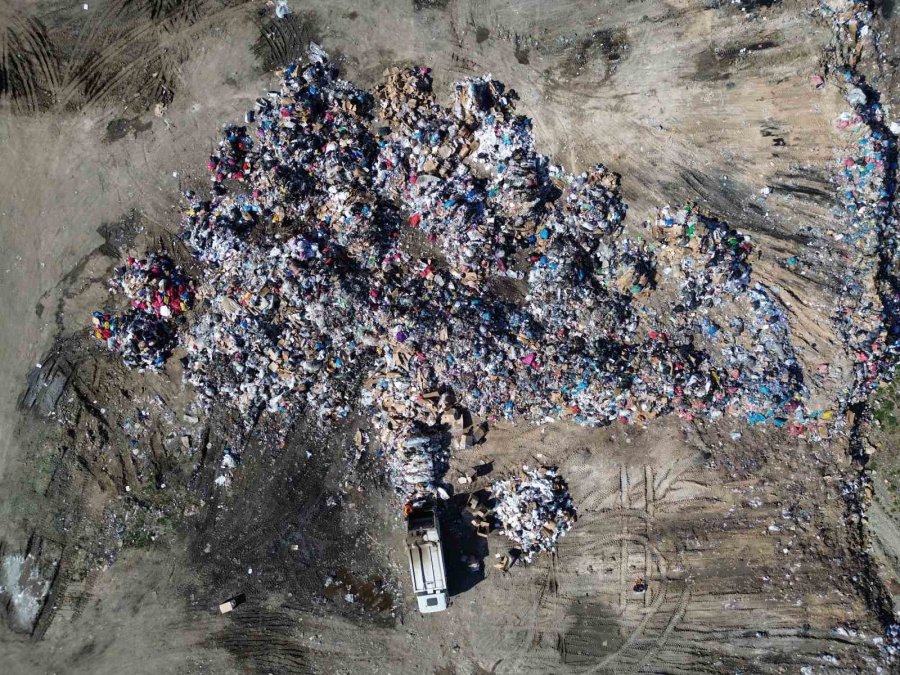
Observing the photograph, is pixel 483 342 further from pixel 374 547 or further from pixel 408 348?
pixel 374 547

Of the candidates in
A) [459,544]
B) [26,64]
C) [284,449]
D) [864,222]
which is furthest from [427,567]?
[26,64]

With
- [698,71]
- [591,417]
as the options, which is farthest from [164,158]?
[698,71]

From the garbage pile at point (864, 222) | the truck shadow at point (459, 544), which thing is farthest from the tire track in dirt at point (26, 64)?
the garbage pile at point (864, 222)

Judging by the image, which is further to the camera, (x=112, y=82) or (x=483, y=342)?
(x=112, y=82)

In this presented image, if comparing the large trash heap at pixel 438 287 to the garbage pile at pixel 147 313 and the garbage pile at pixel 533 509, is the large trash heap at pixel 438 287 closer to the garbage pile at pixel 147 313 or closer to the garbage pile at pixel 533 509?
the garbage pile at pixel 147 313

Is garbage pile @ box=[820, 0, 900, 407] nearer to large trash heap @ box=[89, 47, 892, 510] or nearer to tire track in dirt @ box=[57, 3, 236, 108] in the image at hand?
large trash heap @ box=[89, 47, 892, 510]

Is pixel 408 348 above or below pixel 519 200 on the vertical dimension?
below
